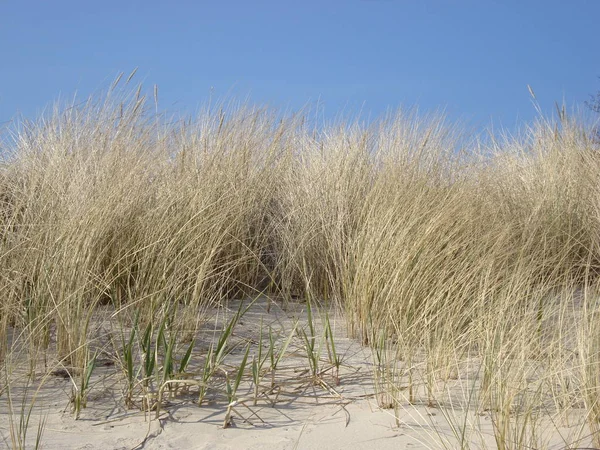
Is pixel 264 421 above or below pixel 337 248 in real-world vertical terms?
below

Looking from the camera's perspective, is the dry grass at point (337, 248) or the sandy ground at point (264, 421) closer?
the sandy ground at point (264, 421)

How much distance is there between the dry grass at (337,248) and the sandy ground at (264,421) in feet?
0.20

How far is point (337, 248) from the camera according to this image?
3.90 metres

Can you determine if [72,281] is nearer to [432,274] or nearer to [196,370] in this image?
[196,370]

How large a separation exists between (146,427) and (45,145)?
2.99 meters

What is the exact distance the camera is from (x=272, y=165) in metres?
4.97

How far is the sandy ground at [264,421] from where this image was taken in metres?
1.91

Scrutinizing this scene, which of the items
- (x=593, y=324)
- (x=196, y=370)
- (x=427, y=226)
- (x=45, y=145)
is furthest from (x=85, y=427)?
(x=45, y=145)

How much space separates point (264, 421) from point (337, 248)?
6.25 ft

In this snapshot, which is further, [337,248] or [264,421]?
[337,248]

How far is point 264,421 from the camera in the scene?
6.83 ft

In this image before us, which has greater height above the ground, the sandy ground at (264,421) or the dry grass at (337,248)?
the dry grass at (337,248)

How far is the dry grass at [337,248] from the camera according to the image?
2.21 meters

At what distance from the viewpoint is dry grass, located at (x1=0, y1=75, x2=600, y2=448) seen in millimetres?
2205
